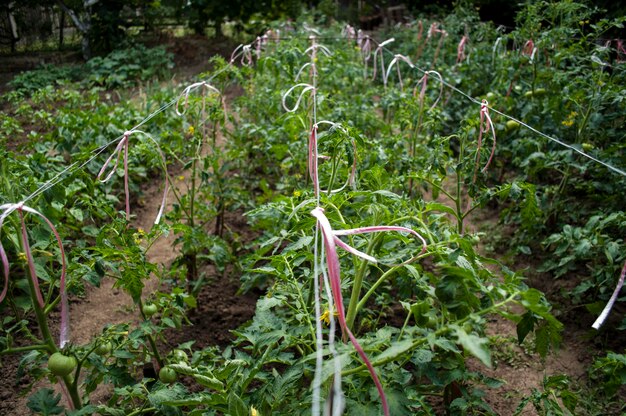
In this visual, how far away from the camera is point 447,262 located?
128cm

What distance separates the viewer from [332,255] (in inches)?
43.3

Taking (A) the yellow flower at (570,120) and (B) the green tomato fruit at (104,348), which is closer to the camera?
(B) the green tomato fruit at (104,348)

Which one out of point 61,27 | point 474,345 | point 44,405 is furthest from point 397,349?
point 61,27

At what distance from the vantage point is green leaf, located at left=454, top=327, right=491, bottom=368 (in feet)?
3.27

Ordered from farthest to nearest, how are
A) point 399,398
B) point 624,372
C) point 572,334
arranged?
point 572,334 < point 624,372 < point 399,398

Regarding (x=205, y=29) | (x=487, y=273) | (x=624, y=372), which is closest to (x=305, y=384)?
(x=487, y=273)

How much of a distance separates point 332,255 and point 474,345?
0.32 metres

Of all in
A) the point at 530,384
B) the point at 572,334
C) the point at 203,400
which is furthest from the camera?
the point at 572,334

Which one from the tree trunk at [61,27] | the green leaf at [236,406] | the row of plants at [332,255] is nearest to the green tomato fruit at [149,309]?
the row of plants at [332,255]

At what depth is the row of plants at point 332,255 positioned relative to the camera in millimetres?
1305

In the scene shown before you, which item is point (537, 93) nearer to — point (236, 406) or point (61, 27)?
point (236, 406)

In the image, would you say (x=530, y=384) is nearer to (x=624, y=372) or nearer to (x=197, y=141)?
(x=624, y=372)

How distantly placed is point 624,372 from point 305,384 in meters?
0.92

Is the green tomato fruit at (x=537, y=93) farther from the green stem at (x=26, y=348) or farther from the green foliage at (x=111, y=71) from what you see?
the green foliage at (x=111, y=71)
